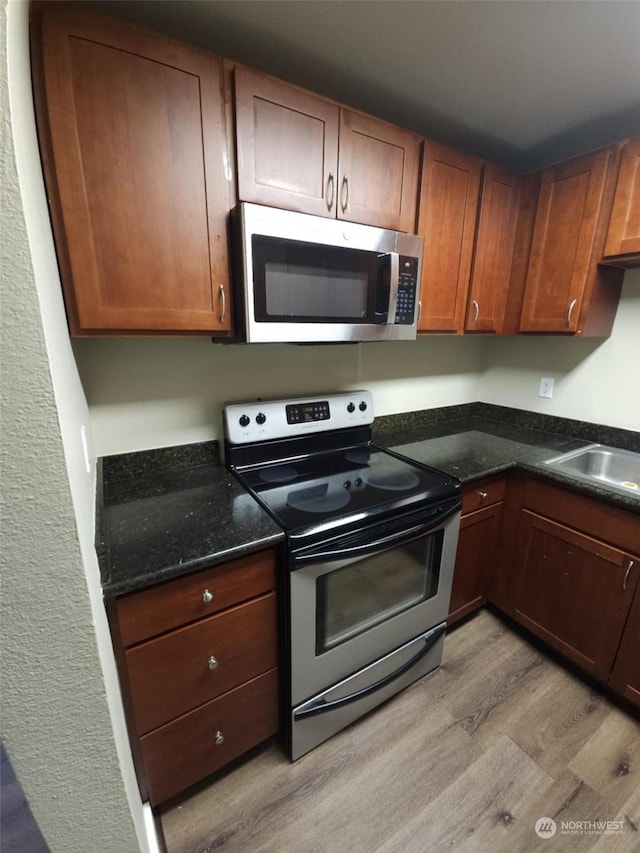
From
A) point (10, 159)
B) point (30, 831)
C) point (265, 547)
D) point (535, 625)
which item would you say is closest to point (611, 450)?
point (535, 625)

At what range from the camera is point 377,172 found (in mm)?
1332

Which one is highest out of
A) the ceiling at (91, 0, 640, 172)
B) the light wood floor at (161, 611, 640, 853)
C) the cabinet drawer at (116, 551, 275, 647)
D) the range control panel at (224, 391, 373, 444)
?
the ceiling at (91, 0, 640, 172)

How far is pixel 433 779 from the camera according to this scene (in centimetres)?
124

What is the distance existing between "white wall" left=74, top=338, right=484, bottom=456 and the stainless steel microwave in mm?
390

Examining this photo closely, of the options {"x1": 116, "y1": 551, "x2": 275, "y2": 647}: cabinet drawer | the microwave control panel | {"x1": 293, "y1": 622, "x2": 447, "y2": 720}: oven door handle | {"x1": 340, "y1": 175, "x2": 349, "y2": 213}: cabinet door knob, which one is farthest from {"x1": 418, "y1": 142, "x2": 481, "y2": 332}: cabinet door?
{"x1": 293, "y1": 622, "x2": 447, "y2": 720}: oven door handle

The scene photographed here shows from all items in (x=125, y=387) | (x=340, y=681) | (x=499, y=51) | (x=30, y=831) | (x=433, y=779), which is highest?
(x=499, y=51)

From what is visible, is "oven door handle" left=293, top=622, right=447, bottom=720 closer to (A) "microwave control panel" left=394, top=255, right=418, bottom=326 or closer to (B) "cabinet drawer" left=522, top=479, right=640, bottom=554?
(B) "cabinet drawer" left=522, top=479, right=640, bottom=554

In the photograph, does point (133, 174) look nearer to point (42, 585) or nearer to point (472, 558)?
point (42, 585)

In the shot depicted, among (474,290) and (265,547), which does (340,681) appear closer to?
(265,547)

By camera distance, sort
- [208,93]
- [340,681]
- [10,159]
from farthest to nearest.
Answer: [340,681] < [208,93] < [10,159]

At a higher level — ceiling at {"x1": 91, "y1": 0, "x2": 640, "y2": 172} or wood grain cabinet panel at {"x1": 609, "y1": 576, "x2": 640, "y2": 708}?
ceiling at {"x1": 91, "y1": 0, "x2": 640, "y2": 172}

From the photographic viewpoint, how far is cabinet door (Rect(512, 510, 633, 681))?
1.41 meters

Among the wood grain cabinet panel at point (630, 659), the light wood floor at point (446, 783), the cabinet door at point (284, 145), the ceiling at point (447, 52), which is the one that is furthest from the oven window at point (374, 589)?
the ceiling at point (447, 52)

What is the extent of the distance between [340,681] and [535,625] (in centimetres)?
102
